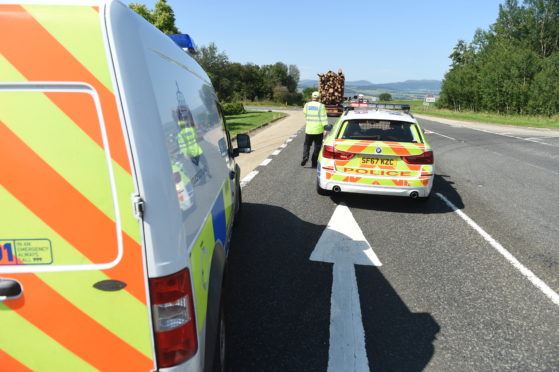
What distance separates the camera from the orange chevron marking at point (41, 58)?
54.6 inches

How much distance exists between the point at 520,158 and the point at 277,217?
1101cm

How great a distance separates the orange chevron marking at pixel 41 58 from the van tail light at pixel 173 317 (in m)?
0.71

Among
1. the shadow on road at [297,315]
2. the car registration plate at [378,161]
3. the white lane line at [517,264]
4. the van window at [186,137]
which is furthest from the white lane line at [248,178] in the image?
the van window at [186,137]

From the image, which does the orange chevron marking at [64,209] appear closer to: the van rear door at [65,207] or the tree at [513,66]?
the van rear door at [65,207]

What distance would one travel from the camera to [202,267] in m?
1.96

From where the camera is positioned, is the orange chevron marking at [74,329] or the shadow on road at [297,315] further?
the shadow on road at [297,315]

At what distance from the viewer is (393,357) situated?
9.05 feet

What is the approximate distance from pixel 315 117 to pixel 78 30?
8.20 metres

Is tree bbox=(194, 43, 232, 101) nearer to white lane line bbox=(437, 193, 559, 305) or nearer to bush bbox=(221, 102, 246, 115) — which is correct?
bush bbox=(221, 102, 246, 115)

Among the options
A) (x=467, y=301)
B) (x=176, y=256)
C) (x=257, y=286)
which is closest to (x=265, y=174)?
(x=257, y=286)

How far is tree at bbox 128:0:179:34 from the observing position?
4038cm

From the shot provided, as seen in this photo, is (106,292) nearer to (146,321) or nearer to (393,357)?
(146,321)

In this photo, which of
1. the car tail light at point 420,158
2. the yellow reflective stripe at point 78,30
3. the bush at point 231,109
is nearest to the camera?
the yellow reflective stripe at point 78,30

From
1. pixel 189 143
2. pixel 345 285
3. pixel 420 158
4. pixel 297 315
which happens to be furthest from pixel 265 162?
pixel 189 143
